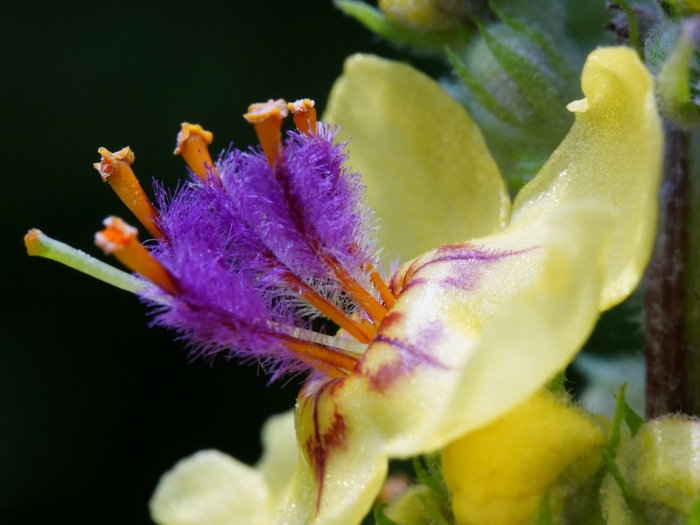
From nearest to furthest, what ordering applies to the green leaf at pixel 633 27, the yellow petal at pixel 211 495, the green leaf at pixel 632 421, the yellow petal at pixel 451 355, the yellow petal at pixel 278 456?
the yellow petal at pixel 451 355
the green leaf at pixel 632 421
the green leaf at pixel 633 27
the yellow petal at pixel 211 495
the yellow petal at pixel 278 456

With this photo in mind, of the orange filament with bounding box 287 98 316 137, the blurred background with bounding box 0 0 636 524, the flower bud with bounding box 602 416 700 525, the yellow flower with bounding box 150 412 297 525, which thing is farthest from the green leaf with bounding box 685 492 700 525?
the blurred background with bounding box 0 0 636 524

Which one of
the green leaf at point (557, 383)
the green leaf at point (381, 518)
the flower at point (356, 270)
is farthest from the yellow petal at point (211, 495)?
the green leaf at point (557, 383)

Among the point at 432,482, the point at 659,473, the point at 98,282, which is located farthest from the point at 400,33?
the point at 98,282

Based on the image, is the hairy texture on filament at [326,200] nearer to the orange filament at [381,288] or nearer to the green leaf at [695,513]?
the orange filament at [381,288]

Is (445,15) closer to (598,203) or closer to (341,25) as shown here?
(598,203)

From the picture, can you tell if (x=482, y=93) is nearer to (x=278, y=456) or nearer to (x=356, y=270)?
(x=356, y=270)

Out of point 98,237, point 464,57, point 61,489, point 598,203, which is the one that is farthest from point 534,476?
point 61,489
